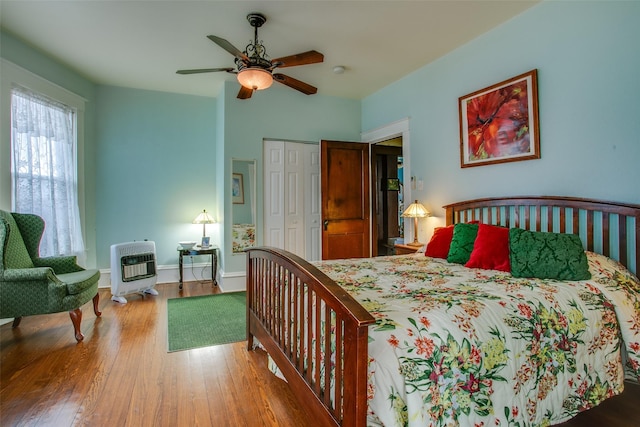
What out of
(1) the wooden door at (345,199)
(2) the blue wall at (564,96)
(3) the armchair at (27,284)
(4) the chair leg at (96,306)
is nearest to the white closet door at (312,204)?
(1) the wooden door at (345,199)

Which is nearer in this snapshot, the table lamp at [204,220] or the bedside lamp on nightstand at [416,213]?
the bedside lamp on nightstand at [416,213]

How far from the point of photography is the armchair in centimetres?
250

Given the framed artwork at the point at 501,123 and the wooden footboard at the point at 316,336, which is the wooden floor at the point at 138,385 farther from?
the framed artwork at the point at 501,123

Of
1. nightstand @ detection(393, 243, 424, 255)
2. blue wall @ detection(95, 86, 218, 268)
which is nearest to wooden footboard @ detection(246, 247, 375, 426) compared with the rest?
nightstand @ detection(393, 243, 424, 255)

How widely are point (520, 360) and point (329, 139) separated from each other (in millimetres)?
4006

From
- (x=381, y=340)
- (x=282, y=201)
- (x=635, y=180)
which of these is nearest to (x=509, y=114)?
(x=635, y=180)

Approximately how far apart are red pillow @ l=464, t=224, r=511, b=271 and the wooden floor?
0.93 metres

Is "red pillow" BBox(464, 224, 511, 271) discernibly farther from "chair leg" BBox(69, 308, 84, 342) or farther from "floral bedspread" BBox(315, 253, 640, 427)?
"chair leg" BBox(69, 308, 84, 342)

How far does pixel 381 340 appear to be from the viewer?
1.19 metres

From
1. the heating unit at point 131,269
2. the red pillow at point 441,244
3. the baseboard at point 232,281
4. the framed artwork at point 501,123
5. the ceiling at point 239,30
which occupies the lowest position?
the baseboard at point 232,281

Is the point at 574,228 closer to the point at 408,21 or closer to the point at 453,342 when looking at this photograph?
the point at 453,342

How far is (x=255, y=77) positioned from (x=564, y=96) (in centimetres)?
246

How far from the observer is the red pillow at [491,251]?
2.25 meters

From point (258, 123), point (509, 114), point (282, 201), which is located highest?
point (258, 123)
